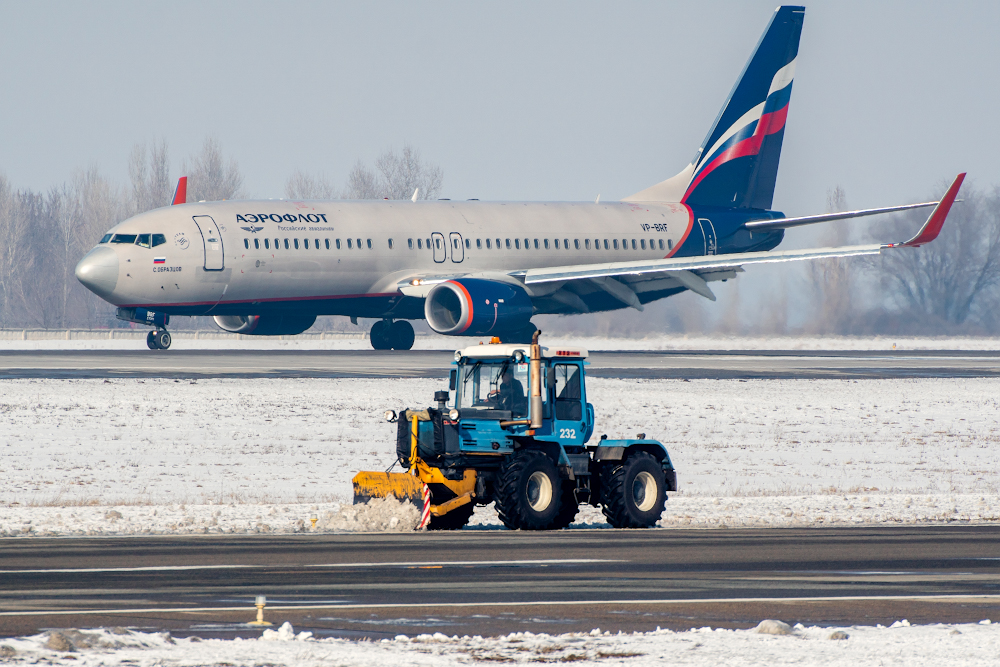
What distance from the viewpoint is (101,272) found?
44062 mm

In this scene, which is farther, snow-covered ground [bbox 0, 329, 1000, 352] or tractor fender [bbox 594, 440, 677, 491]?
snow-covered ground [bbox 0, 329, 1000, 352]

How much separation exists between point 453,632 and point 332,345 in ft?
179

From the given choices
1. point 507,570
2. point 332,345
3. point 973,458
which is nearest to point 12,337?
point 332,345

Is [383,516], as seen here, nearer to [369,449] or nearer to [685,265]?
[369,449]

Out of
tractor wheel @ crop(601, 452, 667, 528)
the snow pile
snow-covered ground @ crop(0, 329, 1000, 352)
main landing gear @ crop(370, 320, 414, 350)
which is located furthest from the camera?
snow-covered ground @ crop(0, 329, 1000, 352)

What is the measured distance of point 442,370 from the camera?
3991 cm

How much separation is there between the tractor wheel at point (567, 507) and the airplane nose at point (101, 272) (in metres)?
29.5

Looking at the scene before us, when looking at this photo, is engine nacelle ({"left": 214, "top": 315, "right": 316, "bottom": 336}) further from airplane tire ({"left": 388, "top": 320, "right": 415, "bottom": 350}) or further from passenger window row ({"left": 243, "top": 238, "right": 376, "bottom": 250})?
airplane tire ({"left": 388, "top": 320, "right": 415, "bottom": 350})

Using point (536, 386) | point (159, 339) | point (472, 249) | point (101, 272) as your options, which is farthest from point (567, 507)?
point (472, 249)

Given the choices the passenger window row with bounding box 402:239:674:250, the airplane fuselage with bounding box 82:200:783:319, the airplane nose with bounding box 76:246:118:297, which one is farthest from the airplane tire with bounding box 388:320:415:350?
the airplane nose with bounding box 76:246:118:297

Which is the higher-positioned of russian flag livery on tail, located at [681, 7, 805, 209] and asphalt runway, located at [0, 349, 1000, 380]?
russian flag livery on tail, located at [681, 7, 805, 209]

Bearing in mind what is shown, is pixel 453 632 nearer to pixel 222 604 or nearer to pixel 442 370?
pixel 222 604

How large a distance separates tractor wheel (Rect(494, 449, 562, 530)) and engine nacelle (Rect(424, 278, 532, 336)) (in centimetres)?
2940

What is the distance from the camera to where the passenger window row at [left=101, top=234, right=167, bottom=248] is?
44594 millimetres
